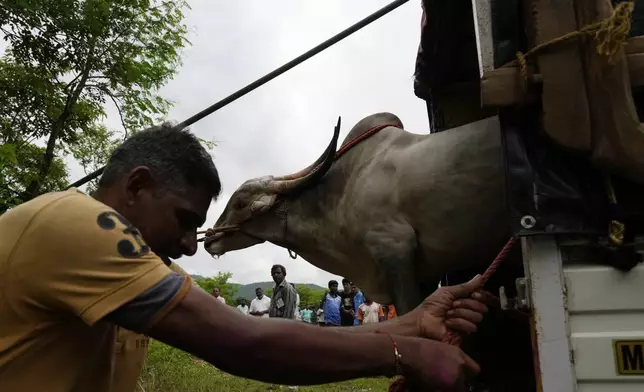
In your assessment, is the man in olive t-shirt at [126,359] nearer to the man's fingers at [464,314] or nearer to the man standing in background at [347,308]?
the man's fingers at [464,314]

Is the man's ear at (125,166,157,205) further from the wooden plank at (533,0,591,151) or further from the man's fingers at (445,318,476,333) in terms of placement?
the wooden plank at (533,0,591,151)

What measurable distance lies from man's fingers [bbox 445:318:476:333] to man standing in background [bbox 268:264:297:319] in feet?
22.5

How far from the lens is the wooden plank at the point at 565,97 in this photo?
182 centimetres

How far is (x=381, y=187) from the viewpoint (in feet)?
10.4

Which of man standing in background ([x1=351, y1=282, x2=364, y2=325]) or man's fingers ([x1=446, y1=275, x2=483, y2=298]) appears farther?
man standing in background ([x1=351, y1=282, x2=364, y2=325])

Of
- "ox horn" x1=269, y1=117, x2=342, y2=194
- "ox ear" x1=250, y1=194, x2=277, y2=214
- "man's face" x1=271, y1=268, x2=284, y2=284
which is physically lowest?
"ox ear" x1=250, y1=194, x2=277, y2=214

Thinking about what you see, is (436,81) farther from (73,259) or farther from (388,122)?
(73,259)

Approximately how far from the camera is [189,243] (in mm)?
1709

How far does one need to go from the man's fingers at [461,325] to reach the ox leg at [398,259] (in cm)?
103

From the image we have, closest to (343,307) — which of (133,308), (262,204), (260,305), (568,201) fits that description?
(260,305)

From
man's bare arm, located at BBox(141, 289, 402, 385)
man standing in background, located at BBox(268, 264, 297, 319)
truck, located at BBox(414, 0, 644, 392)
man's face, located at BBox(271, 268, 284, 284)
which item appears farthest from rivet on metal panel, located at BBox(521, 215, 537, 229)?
man's face, located at BBox(271, 268, 284, 284)

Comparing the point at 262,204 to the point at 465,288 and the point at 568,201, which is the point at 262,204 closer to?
the point at 465,288

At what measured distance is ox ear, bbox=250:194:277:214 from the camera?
382 cm

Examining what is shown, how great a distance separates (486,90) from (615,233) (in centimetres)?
57
